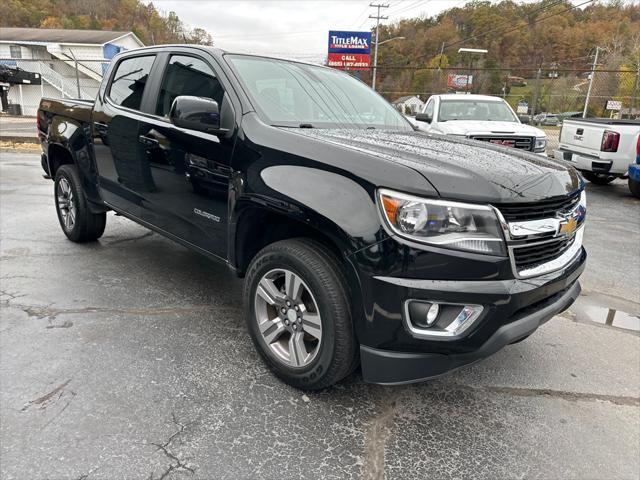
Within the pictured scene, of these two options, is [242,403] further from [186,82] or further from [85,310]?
[186,82]

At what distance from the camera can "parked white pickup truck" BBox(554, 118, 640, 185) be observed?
8516 mm

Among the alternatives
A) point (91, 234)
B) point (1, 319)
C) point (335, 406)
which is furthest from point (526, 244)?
point (91, 234)

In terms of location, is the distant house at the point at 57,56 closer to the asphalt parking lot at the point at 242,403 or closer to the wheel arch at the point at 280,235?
the asphalt parking lot at the point at 242,403

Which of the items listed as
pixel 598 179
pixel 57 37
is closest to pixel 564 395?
pixel 598 179

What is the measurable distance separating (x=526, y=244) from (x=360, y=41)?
43318mm

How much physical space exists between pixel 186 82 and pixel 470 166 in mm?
2169

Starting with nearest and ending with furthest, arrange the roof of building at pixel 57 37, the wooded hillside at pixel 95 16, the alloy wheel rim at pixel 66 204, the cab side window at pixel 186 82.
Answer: the cab side window at pixel 186 82
the alloy wheel rim at pixel 66 204
the roof of building at pixel 57 37
the wooded hillside at pixel 95 16

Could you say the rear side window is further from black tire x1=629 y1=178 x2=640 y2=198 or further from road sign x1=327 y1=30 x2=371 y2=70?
road sign x1=327 y1=30 x2=371 y2=70

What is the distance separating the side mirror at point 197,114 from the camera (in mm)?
2732

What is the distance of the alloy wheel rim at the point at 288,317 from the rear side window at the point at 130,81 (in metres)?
2.08

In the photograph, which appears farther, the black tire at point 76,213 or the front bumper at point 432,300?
the black tire at point 76,213

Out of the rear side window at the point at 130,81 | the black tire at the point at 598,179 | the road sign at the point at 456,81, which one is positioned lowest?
the black tire at the point at 598,179

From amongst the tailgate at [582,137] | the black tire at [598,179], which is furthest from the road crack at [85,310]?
the black tire at [598,179]

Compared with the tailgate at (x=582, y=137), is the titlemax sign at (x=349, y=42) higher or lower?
higher
